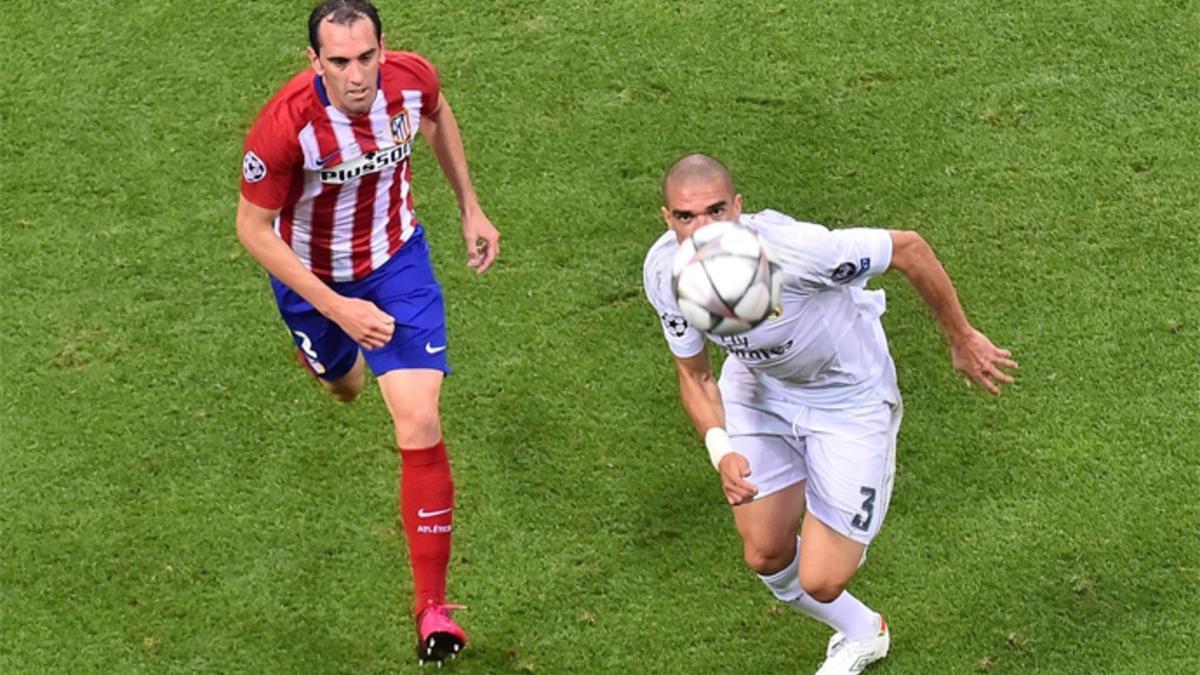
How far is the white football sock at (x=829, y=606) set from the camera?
598 centimetres

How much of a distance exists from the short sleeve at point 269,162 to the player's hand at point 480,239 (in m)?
0.80

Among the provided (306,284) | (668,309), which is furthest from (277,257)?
(668,309)

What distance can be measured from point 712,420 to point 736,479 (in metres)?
0.31

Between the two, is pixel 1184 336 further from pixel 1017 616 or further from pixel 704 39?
pixel 704 39

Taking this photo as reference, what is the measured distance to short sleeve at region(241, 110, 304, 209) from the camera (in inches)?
229

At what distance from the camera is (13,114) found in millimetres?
8672

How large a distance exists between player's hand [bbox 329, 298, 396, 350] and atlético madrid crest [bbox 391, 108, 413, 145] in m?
0.66

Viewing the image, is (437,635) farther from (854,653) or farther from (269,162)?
(269,162)

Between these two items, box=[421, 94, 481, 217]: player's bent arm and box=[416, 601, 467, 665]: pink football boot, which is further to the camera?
box=[421, 94, 481, 217]: player's bent arm

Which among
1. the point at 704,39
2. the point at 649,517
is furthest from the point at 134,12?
the point at 649,517

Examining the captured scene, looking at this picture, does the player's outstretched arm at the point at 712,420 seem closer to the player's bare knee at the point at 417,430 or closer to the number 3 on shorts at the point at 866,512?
Answer: the number 3 on shorts at the point at 866,512

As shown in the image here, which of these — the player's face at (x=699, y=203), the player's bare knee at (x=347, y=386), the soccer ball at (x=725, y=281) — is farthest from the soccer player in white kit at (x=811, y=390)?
the player's bare knee at (x=347, y=386)

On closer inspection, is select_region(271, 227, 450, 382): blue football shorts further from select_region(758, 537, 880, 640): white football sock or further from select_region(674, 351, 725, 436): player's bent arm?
select_region(758, 537, 880, 640): white football sock

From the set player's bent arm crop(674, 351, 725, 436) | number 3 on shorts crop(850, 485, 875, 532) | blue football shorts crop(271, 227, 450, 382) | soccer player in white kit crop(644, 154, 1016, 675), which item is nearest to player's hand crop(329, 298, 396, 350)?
blue football shorts crop(271, 227, 450, 382)
